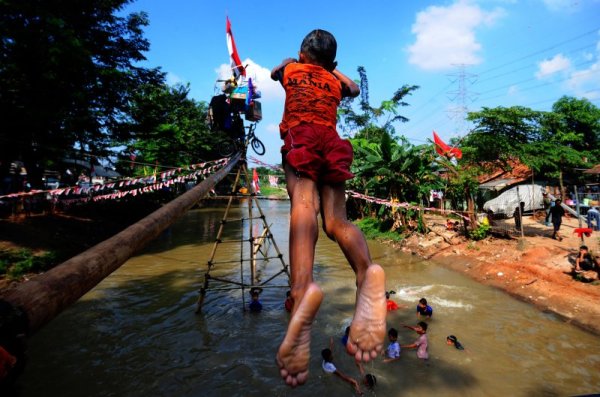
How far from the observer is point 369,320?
1.85m

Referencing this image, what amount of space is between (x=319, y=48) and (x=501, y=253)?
1315cm

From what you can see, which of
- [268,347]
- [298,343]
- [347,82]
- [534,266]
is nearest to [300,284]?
[298,343]

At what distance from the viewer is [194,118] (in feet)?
124

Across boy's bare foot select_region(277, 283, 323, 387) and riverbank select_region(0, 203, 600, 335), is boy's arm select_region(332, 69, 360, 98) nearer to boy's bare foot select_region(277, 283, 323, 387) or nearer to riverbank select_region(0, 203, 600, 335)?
boy's bare foot select_region(277, 283, 323, 387)

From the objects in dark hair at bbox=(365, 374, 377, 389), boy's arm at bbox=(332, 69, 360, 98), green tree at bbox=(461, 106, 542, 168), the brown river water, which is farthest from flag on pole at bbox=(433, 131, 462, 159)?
boy's arm at bbox=(332, 69, 360, 98)

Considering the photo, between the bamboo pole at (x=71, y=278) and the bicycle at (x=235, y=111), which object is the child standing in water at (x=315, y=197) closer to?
the bamboo pole at (x=71, y=278)

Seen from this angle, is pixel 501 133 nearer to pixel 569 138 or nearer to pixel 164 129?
pixel 569 138

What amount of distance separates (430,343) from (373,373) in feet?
6.57

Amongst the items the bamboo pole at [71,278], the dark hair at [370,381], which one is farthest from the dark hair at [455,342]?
the bamboo pole at [71,278]

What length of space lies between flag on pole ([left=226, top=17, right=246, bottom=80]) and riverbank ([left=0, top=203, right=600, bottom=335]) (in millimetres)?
8904

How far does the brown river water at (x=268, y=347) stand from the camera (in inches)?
259

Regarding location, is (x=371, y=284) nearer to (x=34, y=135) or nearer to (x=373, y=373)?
(x=373, y=373)

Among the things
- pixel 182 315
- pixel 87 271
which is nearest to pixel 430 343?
pixel 182 315

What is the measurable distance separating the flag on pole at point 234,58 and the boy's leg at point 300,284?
5.91 metres
